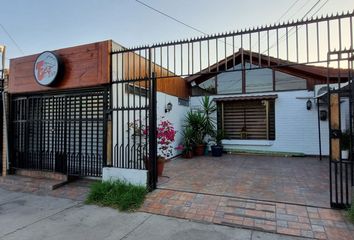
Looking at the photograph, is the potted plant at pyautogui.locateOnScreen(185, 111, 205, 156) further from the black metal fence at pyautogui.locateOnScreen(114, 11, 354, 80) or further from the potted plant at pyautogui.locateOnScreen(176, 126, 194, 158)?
the black metal fence at pyautogui.locateOnScreen(114, 11, 354, 80)

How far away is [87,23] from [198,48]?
521 centimetres

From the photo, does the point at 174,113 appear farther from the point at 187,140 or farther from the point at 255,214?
the point at 255,214

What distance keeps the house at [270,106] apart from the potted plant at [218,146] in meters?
0.62

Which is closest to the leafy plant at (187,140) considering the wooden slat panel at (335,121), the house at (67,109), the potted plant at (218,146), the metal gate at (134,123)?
the potted plant at (218,146)

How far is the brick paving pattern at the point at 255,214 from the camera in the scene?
289 centimetres

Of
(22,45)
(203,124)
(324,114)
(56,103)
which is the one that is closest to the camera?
(56,103)

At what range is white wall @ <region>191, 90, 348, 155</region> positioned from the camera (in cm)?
887

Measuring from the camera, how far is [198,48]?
4.18 m

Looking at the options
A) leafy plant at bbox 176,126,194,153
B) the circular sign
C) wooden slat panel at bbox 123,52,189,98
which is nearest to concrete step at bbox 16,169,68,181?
the circular sign

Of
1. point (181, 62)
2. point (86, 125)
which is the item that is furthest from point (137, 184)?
point (181, 62)

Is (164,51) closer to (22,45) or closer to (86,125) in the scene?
(86,125)

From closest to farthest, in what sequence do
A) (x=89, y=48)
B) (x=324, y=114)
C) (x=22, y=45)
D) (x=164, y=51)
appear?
(x=164, y=51), (x=89, y=48), (x=324, y=114), (x=22, y=45)

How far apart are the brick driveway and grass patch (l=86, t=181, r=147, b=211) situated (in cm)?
68

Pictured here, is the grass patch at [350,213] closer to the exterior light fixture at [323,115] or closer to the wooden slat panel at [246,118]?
the exterior light fixture at [323,115]
